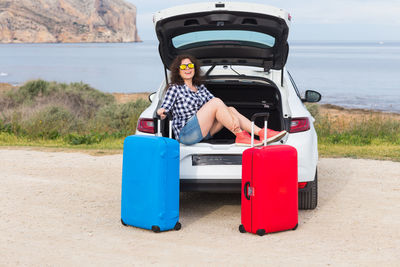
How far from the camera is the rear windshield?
604cm

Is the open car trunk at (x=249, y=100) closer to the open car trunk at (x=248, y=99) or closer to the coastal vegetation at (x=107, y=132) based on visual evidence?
the open car trunk at (x=248, y=99)

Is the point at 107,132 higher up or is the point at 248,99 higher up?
the point at 248,99

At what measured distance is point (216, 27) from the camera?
5930mm

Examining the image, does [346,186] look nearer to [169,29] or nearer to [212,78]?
[212,78]

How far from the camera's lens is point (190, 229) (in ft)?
17.8

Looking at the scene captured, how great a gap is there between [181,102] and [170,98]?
13cm

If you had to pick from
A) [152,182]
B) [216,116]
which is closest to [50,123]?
[216,116]

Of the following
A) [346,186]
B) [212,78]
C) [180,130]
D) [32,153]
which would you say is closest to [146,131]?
[180,130]

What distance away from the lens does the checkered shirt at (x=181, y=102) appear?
5.92 metres

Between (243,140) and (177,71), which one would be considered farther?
(177,71)

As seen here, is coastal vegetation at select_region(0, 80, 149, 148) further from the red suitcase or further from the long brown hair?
the red suitcase

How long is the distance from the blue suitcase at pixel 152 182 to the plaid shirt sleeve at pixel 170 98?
2.37 ft

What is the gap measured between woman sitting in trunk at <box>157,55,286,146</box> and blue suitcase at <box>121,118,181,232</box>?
0.56 m

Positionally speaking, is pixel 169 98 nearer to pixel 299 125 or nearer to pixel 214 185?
pixel 214 185
